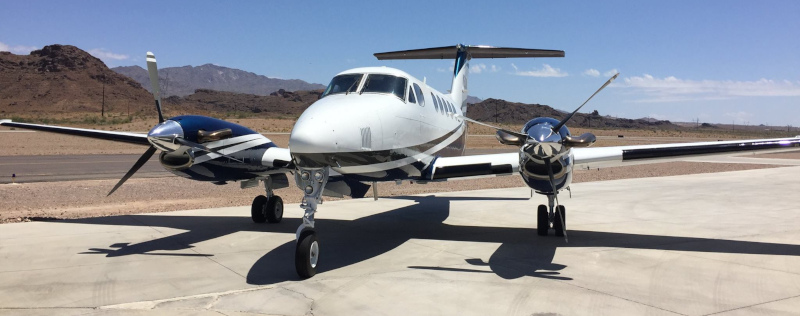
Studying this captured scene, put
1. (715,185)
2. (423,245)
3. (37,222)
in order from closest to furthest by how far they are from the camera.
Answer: (423,245), (37,222), (715,185)

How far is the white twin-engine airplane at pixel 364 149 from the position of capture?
7910mm

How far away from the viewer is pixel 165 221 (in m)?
12.8

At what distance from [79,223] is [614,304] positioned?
10.9 meters

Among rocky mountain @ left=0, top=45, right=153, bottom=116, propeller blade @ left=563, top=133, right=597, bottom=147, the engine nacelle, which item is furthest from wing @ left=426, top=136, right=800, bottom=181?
rocky mountain @ left=0, top=45, right=153, bottom=116

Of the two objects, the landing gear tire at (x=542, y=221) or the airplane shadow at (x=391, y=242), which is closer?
the airplane shadow at (x=391, y=242)

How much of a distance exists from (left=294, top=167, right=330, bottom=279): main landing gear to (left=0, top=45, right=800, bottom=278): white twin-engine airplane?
1 cm

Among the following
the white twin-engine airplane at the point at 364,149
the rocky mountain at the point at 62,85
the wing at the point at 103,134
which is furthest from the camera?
the rocky mountain at the point at 62,85

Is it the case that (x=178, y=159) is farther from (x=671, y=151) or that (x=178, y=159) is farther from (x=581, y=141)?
(x=671, y=151)

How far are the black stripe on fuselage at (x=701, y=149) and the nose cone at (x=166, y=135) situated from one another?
807 cm

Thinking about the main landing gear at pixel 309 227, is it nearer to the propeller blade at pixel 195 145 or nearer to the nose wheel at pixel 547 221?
the propeller blade at pixel 195 145

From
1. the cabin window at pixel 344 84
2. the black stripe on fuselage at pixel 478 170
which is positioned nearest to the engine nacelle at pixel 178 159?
the cabin window at pixel 344 84

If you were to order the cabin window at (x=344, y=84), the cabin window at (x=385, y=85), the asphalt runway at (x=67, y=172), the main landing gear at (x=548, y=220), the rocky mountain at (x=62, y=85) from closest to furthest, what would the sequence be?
the cabin window at (x=344, y=84), the cabin window at (x=385, y=85), the main landing gear at (x=548, y=220), the asphalt runway at (x=67, y=172), the rocky mountain at (x=62, y=85)

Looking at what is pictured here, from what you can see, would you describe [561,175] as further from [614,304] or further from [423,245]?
[614,304]

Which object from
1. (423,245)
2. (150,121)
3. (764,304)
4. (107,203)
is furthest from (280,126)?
(764,304)
